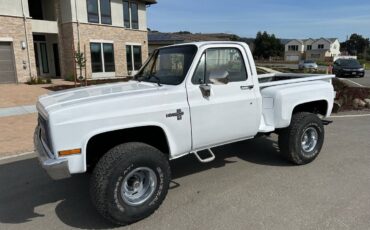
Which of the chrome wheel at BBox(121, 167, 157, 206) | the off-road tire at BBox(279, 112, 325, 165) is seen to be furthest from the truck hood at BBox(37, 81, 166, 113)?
the off-road tire at BBox(279, 112, 325, 165)

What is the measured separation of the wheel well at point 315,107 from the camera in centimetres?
568

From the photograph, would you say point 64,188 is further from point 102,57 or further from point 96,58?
point 102,57

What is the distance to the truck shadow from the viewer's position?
391 cm

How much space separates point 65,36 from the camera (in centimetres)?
2162

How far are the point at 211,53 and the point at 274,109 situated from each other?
1.44 m

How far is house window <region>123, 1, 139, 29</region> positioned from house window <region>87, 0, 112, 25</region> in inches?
71.0

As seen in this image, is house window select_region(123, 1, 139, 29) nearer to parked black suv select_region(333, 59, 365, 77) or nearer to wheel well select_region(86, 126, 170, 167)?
parked black suv select_region(333, 59, 365, 77)

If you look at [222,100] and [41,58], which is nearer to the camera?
[222,100]

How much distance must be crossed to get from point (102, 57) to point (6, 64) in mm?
6513

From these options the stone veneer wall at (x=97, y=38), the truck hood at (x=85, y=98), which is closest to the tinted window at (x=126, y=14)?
the stone veneer wall at (x=97, y=38)

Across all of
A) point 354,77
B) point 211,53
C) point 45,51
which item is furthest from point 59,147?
point 354,77

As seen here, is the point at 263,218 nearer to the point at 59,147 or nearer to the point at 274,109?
the point at 274,109

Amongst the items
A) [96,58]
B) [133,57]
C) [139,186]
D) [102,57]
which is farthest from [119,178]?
[133,57]

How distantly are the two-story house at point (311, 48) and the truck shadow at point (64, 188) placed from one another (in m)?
98.7
